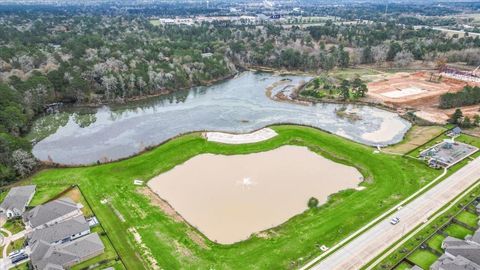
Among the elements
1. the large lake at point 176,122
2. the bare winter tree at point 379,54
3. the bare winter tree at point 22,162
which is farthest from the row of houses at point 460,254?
the bare winter tree at point 379,54

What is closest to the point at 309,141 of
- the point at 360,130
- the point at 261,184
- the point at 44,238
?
the point at 360,130

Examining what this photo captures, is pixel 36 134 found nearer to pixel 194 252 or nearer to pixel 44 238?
pixel 44 238

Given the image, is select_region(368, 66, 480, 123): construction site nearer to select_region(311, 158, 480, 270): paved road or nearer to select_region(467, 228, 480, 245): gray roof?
select_region(311, 158, 480, 270): paved road

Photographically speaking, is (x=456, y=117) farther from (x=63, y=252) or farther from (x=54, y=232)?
(x=54, y=232)

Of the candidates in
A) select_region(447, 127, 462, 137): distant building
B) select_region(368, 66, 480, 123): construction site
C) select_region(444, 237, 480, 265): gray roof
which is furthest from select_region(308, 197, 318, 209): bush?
select_region(368, 66, 480, 123): construction site

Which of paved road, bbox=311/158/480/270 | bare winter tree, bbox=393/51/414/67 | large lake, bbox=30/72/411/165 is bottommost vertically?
large lake, bbox=30/72/411/165

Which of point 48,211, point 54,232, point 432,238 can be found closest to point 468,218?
point 432,238
